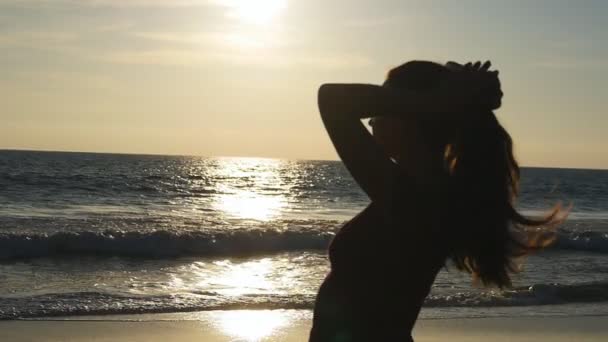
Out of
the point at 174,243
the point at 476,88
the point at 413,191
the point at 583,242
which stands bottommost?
the point at 174,243

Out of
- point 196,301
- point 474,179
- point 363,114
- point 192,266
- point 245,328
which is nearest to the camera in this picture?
point 363,114

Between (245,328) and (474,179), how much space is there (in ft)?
22.8

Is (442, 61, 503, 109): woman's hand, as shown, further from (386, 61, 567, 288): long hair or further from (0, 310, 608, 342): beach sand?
(0, 310, 608, 342): beach sand

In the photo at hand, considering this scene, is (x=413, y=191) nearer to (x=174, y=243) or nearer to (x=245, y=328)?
(x=245, y=328)

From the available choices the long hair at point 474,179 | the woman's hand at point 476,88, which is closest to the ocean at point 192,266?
the long hair at point 474,179

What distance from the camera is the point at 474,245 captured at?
185 cm

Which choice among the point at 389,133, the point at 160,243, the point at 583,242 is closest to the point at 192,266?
the point at 160,243

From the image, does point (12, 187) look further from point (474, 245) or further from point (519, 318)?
point (474, 245)

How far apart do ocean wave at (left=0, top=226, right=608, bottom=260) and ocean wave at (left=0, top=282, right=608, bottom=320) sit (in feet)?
15.9

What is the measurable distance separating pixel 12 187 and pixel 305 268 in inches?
977

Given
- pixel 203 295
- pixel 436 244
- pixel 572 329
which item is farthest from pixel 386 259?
pixel 203 295

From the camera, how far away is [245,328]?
848 cm

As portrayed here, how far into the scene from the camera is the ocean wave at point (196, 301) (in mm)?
9266

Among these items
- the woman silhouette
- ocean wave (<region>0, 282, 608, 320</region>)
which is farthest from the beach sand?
the woman silhouette
